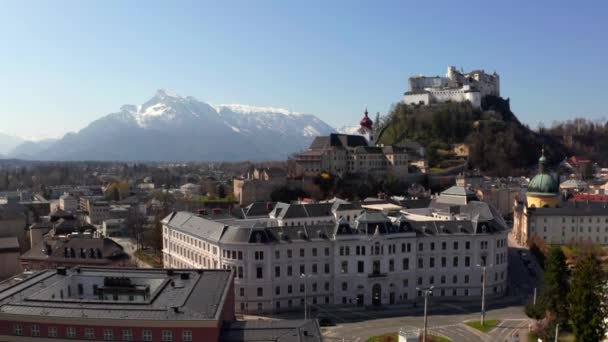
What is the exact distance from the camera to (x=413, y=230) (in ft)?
205

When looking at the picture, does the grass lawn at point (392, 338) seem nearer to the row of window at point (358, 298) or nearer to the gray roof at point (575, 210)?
the row of window at point (358, 298)

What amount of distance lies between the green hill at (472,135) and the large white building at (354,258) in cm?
7763

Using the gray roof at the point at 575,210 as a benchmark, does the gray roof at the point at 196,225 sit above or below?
above

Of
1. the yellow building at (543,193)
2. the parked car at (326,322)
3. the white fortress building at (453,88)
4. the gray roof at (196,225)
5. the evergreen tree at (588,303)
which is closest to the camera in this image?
the evergreen tree at (588,303)

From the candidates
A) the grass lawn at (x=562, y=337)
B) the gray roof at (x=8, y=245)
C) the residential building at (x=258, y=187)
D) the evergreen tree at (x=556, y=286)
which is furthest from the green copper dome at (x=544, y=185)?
the gray roof at (x=8, y=245)

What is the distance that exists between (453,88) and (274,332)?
Answer: 15395cm

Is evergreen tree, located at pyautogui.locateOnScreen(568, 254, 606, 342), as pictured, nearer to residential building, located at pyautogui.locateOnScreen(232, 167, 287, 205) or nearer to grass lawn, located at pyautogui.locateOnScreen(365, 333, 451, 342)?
grass lawn, located at pyautogui.locateOnScreen(365, 333, 451, 342)

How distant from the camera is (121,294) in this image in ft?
146

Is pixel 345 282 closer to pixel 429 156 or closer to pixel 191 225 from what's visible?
pixel 191 225

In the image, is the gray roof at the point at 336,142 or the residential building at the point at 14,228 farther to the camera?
the gray roof at the point at 336,142

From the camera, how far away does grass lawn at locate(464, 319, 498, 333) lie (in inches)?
2048

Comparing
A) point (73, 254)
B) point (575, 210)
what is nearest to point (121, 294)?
point (73, 254)

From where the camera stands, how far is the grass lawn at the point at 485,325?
52.0 metres

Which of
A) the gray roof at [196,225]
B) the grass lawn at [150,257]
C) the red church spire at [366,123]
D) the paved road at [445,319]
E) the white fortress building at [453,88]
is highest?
the white fortress building at [453,88]
